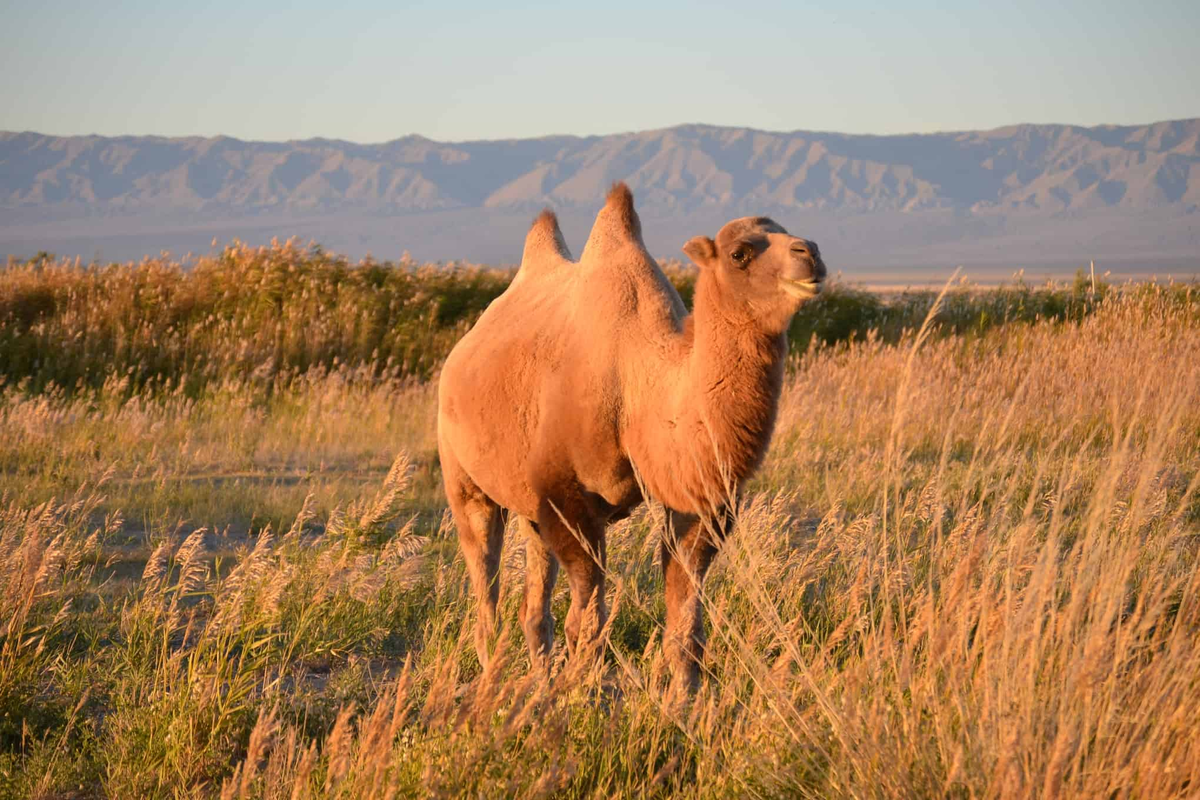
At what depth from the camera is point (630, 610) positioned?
6.58 m

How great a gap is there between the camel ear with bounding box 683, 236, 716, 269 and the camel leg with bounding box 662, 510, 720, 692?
1067mm

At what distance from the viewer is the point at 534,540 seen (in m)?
5.98

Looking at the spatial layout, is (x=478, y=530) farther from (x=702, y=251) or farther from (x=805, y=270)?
(x=805, y=270)

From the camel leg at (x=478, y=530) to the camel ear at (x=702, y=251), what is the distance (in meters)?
2.07

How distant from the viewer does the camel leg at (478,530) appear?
6217 mm

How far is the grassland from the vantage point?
348cm

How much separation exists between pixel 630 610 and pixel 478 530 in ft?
3.29

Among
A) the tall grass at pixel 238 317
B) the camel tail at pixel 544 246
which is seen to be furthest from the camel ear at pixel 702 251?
the tall grass at pixel 238 317

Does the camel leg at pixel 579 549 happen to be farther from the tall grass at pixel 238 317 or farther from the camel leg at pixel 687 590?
the tall grass at pixel 238 317

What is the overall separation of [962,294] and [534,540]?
18526mm

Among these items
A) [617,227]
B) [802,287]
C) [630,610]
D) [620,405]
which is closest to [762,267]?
[802,287]

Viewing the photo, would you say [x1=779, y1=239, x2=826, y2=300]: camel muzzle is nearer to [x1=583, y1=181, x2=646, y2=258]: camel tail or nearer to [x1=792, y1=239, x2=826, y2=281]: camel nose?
[x1=792, y1=239, x2=826, y2=281]: camel nose

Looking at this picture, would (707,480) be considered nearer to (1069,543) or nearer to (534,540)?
(534,540)

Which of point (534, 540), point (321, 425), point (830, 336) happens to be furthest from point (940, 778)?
point (830, 336)
